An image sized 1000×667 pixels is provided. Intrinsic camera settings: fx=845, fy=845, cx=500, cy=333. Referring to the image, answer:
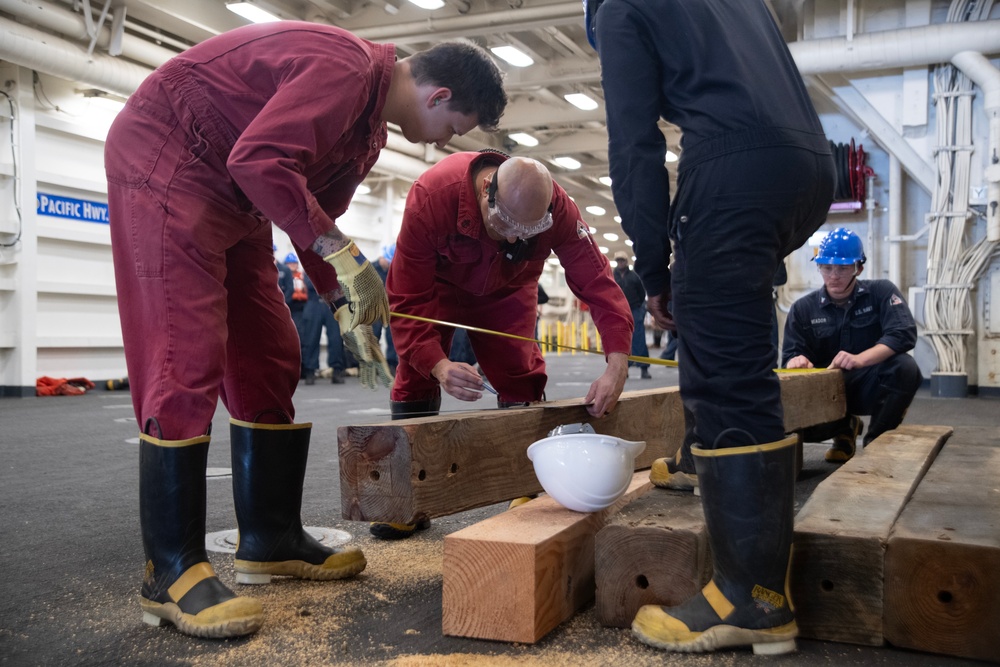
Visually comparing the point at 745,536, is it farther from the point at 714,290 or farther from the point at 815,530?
the point at 714,290

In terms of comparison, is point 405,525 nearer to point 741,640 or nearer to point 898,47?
point 741,640

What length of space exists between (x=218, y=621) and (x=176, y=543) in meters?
0.21

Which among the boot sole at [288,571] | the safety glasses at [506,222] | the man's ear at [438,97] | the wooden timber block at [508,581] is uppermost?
the man's ear at [438,97]

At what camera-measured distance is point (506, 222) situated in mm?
2682

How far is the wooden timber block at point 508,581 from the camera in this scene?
1.84 metres

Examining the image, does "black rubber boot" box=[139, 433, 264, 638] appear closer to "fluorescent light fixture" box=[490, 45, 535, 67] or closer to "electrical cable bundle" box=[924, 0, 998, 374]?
"electrical cable bundle" box=[924, 0, 998, 374]

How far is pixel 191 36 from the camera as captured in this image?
432 inches

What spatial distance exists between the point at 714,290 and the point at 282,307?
1268 millimetres

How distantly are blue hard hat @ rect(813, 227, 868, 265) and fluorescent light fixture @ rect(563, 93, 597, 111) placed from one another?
944 cm

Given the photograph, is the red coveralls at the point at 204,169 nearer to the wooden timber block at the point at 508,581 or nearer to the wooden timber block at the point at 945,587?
the wooden timber block at the point at 508,581

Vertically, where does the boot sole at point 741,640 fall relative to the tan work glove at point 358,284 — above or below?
below

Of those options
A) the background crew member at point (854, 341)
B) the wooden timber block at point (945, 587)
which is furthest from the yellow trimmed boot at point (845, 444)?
the wooden timber block at point (945, 587)

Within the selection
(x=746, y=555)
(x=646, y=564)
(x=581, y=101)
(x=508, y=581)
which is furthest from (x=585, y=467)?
(x=581, y=101)

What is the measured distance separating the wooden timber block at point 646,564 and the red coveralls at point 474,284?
3.17 feet
